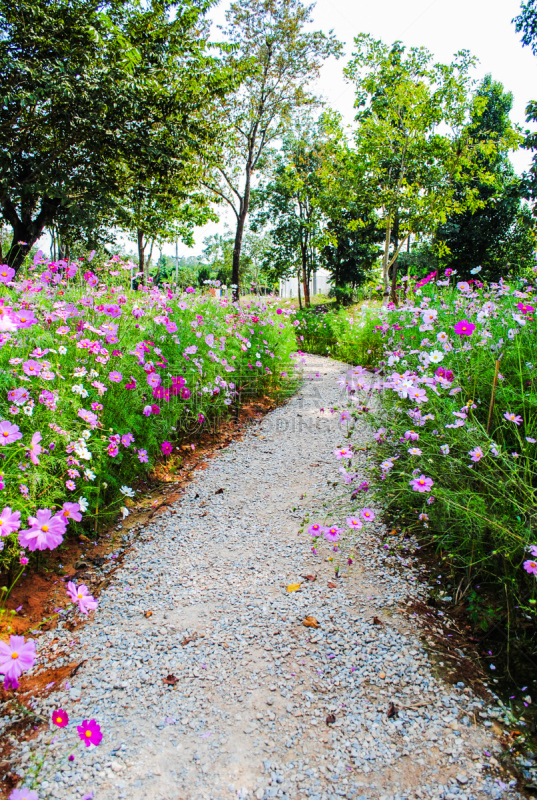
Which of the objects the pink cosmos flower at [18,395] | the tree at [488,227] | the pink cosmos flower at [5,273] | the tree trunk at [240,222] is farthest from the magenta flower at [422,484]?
the tree at [488,227]

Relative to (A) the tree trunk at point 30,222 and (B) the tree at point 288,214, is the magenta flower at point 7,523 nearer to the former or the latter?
(A) the tree trunk at point 30,222

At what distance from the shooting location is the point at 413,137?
8.62 metres

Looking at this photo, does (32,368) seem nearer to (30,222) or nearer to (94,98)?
(94,98)

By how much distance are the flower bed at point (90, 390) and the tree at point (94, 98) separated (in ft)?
15.4

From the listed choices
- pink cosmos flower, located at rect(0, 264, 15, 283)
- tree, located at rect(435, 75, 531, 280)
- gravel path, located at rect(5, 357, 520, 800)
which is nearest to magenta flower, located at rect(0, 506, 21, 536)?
gravel path, located at rect(5, 357, 520, 800)

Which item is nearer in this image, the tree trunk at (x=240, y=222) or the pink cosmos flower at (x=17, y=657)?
the pink cosmos flower at (x=17, y=657)

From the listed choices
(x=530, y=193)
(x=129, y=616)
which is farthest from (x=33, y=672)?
(x=530, y=193)

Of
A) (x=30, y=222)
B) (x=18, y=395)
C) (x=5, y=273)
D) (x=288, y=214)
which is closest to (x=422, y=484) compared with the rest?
(x=18, y=395)

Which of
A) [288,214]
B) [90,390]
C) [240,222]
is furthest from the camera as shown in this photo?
[288,214]

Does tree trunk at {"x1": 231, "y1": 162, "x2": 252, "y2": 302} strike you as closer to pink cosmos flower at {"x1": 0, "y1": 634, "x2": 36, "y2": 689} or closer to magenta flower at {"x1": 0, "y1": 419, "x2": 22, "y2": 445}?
magenta flower at {"x1": 0, "y1": 419, "x2": 22, "y2": 445}

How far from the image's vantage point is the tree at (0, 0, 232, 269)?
310 inches

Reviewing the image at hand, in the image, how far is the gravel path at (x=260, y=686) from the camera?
1326 mm

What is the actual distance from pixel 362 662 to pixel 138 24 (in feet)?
37.2

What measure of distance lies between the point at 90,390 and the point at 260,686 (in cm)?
186
